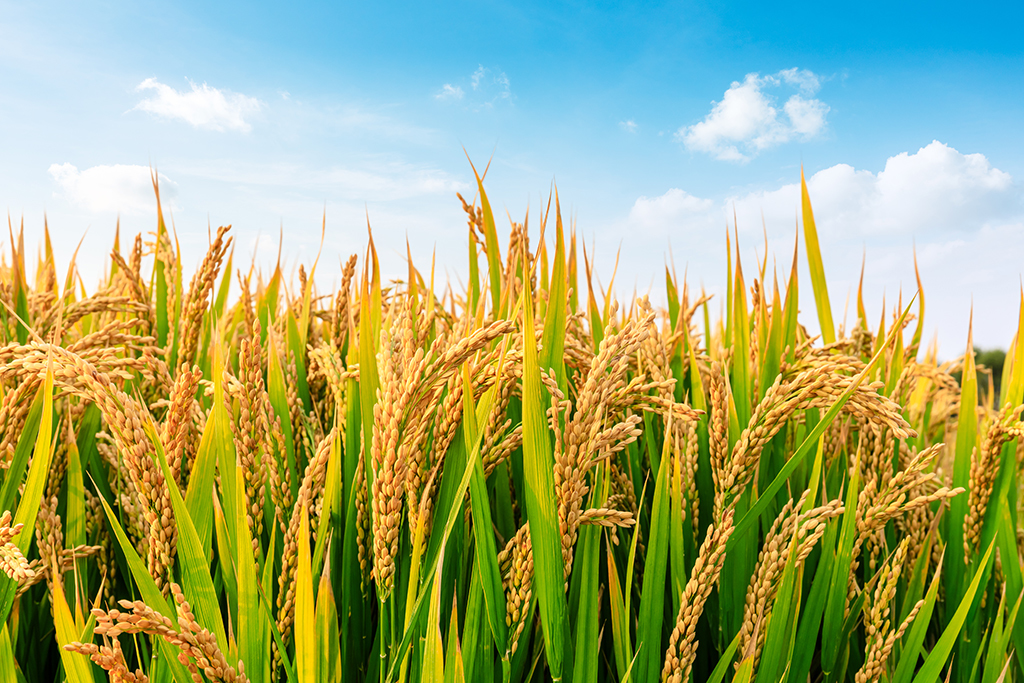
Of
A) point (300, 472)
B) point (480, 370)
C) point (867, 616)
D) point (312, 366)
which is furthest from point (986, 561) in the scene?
point (312, 366)

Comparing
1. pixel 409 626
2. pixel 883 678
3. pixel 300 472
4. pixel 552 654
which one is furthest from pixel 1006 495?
pixel 300 472

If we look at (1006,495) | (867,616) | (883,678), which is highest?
(1006,495)

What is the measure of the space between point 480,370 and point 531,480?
0.28 metres

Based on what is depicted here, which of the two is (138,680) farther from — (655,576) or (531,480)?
(655,576)

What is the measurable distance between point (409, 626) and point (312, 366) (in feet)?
3.77

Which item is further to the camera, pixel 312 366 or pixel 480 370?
pixel 312 366

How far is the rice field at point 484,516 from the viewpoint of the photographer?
0.98 m

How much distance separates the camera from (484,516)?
3.34 feet

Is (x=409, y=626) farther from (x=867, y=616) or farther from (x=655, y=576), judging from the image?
(x=867, y=616)

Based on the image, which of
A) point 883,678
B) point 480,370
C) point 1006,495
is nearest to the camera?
point 480,370

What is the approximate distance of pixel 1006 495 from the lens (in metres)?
1.62

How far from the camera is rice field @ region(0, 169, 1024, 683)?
0.98 m

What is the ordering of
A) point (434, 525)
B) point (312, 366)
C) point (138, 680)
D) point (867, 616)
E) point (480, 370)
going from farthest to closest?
point (312, 366) → point (867, 616) → point (480, 370) → point (434, 525) → point (138, 680)

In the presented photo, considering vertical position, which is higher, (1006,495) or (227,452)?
(227,452)
